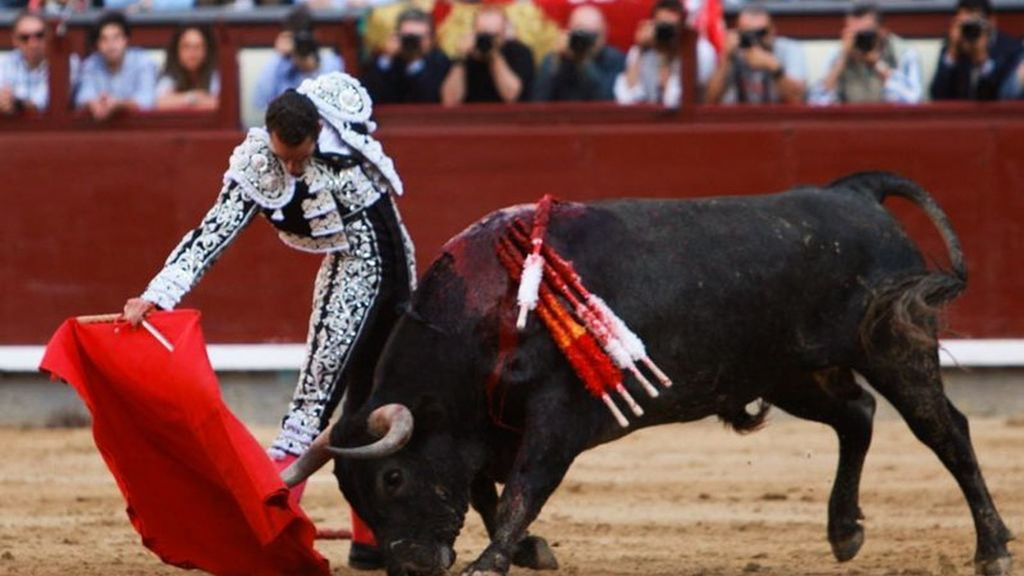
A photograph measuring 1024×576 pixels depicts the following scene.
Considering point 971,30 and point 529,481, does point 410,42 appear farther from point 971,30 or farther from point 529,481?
point 529,481

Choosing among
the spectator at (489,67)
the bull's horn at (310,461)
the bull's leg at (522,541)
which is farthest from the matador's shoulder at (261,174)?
the spectator at (489,67)

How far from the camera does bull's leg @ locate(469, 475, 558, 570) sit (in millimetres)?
6469

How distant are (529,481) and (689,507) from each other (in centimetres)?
220

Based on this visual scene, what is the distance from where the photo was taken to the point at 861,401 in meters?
A: 6.78

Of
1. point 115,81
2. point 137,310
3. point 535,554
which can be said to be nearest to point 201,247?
point 137,310

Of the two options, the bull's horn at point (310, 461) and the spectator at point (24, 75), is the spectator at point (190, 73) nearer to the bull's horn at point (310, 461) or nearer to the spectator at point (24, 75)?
the spectator at point (24, 75)

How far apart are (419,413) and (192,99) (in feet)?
14.0

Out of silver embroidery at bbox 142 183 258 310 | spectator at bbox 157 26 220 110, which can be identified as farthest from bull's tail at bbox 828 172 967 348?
spectator at bbox 157 26 220 110

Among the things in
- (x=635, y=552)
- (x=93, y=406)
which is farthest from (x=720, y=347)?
(x=93, y=406)

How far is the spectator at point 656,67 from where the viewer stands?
9.41 meters

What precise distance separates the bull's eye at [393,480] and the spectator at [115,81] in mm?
4259

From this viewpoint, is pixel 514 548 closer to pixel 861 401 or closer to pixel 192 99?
pixel 861 401

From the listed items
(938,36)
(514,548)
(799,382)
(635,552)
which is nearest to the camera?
(514,548)

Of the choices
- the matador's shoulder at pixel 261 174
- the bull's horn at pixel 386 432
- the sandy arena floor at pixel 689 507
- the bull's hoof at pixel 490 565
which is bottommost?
the sandy arena floor at pixel 689 507
